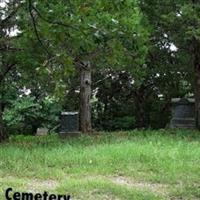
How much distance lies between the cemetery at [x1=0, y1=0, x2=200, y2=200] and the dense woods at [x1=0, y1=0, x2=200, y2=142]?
3cm

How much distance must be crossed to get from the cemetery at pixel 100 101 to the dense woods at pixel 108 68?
3cm

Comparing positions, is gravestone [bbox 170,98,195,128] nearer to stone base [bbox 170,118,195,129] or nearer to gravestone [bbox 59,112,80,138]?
stone base [bbox 170,118,195,129]

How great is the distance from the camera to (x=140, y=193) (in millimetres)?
7160

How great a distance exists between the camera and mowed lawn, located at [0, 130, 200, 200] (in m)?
7.32

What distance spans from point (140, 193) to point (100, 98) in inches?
719

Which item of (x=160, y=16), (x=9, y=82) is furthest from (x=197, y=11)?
(x=9, y=82)

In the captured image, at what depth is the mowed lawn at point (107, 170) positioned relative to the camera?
7.32 m

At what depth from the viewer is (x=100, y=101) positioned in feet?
83.6

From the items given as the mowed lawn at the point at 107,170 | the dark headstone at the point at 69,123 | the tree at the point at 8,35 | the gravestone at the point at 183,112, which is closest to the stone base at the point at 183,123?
the gravestone at the point at 183,112

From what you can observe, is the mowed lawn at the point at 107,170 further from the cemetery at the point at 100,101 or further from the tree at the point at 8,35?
the tree at the point at 8,35

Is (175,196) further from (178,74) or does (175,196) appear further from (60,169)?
(178,74)

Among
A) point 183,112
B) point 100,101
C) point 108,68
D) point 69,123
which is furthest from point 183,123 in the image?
point 100,101

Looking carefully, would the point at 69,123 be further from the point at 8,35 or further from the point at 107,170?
the point at 107,170

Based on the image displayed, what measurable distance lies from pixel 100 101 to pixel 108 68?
18.0ft
